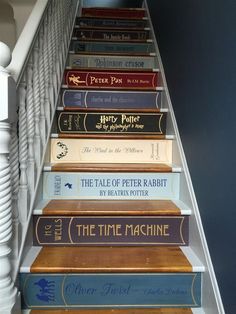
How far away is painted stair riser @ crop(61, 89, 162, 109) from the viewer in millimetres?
2090

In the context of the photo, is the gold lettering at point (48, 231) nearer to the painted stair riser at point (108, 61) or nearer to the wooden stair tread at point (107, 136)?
the wooden stair tread at point (107, 136)

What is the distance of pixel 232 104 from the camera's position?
1.04m

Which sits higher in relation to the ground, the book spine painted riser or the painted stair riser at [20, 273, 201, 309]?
the book spine painted riser

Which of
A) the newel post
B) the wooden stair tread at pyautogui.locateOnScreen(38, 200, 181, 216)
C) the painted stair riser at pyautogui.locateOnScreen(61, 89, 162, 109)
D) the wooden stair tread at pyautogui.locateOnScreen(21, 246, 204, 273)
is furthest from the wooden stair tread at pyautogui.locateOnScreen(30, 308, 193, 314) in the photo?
the painted stair riser at pyautogui.locateOnScreen(61, 89, 162, 109)

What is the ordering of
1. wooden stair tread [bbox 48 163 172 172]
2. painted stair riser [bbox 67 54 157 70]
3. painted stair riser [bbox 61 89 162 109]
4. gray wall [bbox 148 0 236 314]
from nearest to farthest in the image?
1. gray wall [bbox 148 0 236 314]
2. wooden stair tread [bbox 48 163 172 172]
3. painted stair riser [bbox 61 89 162 109]
4. painted stair riser [bbox 67 54 157 70]

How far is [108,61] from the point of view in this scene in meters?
2.56

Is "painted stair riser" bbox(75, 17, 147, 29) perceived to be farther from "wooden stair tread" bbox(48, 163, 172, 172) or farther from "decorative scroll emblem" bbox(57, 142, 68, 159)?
"wooden stair tread" bbox(48, 163, 172, 172)

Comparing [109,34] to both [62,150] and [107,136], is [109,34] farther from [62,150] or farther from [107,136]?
[62,150]

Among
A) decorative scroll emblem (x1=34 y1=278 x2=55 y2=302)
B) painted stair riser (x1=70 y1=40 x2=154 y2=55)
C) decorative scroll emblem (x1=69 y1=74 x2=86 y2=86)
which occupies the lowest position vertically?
decorative scroll emblem (x1=34 y1=278 x2=55 y2=302)

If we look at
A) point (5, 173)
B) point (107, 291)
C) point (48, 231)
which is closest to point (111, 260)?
point (107, 291)

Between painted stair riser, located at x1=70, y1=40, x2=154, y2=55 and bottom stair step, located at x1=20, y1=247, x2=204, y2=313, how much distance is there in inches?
81.2

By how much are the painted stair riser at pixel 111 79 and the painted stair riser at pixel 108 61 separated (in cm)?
25

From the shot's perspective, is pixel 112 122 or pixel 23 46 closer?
pixel 23 46

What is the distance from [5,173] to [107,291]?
2.08 feet
